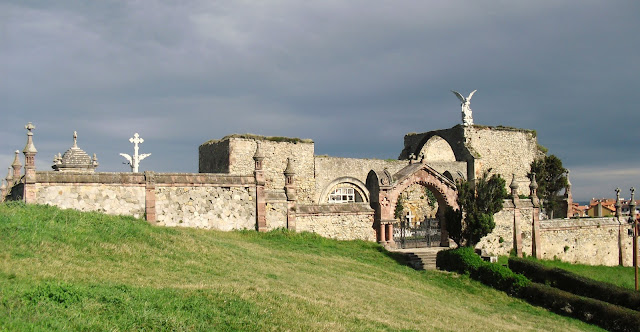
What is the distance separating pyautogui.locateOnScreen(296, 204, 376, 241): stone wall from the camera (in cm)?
2530

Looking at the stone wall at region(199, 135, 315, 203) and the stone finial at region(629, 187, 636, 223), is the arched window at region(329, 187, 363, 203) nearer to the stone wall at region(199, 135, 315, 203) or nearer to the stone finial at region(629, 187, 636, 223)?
the stone wall at region(199, 135, 315, 203)

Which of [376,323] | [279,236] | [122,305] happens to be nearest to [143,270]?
[122,305]

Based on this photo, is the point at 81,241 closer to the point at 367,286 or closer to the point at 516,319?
the point at 367,286

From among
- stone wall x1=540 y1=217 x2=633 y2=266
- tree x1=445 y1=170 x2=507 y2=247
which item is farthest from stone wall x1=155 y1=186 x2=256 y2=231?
stone wall x1=540 y1=217 x2=633 y2=266

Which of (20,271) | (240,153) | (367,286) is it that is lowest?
(367,286)

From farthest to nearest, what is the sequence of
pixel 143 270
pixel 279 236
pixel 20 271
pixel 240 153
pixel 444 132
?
pixel 444 132, pixel 240 153, pixel 279 236, pixel 143 270, pixel 20 271

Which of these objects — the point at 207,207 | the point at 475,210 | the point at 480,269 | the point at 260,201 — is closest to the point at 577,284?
the point at 480,269

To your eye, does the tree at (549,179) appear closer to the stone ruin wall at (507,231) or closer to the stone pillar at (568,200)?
the stone pillar at (568,200)

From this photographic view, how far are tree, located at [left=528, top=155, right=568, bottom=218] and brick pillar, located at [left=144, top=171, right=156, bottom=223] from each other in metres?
26.6

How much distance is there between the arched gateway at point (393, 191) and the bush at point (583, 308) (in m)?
6.55

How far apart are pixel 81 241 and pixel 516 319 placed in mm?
12766

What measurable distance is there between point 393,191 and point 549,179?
1891 cm

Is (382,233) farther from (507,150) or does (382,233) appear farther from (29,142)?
(507,150)

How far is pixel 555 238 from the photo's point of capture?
31156mm
